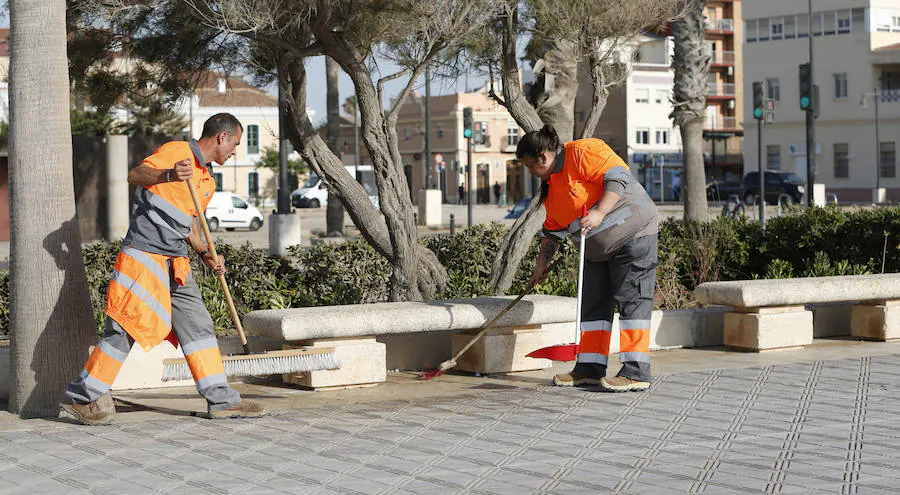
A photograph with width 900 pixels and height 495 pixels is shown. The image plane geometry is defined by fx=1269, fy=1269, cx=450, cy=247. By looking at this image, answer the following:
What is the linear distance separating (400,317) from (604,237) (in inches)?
53.0

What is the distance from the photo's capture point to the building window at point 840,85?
198 feet

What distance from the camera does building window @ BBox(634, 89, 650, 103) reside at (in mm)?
72625

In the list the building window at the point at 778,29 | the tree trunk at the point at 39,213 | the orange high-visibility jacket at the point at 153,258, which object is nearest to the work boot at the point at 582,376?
the orange high-visibility jacket at the point at 153,258

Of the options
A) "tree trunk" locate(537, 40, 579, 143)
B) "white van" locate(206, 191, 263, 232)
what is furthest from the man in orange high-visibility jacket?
"white van" locate(206, 191, 263, 232)

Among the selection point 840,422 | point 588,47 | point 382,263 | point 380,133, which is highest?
point 588,47

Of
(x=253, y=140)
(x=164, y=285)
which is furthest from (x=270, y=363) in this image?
(x=253, y=140)

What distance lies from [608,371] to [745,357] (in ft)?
3.80

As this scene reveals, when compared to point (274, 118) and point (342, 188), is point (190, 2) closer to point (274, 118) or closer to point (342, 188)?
point (342, 188)

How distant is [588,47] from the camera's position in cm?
1037

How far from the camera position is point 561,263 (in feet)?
34.5

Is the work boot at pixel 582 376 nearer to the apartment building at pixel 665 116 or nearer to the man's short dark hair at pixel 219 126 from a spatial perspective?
the man's short dark hair at pixel 219 126

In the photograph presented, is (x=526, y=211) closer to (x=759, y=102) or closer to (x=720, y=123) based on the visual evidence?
(x=759, y=102)

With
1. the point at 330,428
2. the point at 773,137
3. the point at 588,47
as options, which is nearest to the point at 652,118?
the point at 773,137

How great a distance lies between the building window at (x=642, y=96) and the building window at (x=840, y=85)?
14113 millimetres
